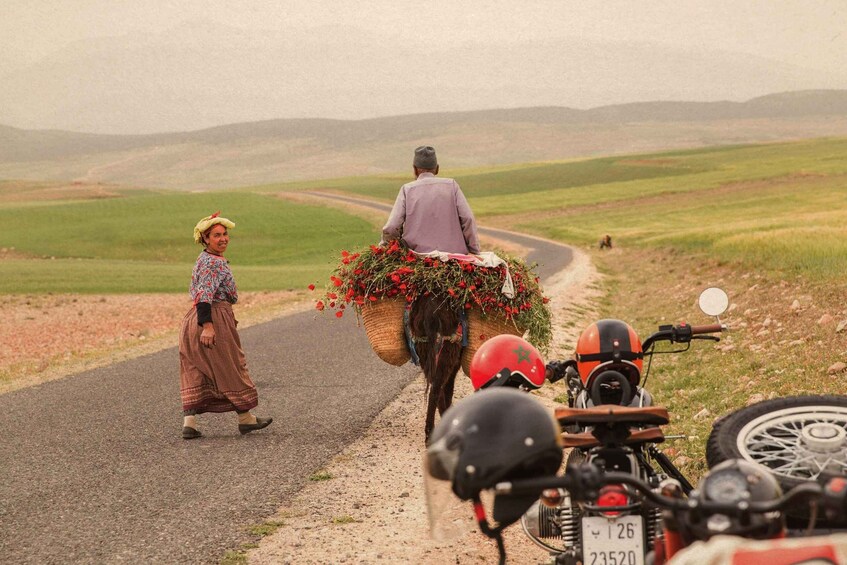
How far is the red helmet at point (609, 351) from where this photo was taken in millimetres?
4762

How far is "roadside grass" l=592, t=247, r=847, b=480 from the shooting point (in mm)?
9797

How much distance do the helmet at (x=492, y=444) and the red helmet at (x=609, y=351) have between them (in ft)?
6.54

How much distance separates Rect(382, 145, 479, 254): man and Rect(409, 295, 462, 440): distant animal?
0.57 meters

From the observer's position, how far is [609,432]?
13.0 feet

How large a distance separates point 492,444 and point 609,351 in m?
2.16

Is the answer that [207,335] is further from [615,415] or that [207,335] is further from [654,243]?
[654,243]

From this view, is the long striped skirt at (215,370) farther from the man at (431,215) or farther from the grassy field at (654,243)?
the grassy field at (654,243)

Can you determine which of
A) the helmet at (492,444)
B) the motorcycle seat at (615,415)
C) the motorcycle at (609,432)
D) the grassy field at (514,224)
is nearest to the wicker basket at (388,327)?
the motorcycle at (609,432)

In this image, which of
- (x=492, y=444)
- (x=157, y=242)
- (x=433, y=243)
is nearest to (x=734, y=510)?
(x=492, y=444)

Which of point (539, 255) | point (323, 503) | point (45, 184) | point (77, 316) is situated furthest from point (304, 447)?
point (45, 184)

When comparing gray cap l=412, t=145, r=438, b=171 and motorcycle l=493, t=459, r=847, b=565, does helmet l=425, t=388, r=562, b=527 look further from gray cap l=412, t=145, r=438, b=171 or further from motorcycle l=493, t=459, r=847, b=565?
gray cap l=412, t=145, r=438, b=171

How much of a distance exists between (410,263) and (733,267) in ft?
56.4

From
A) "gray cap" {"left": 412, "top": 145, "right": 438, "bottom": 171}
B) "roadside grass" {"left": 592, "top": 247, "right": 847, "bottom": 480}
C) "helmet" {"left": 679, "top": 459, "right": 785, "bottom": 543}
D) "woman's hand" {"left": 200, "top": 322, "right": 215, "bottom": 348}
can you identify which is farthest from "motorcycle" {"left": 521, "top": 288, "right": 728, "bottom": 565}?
"woman's hand" {"left": 200, "top": 322, "right": 215, "bottom": 348}

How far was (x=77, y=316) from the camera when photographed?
26344mm
